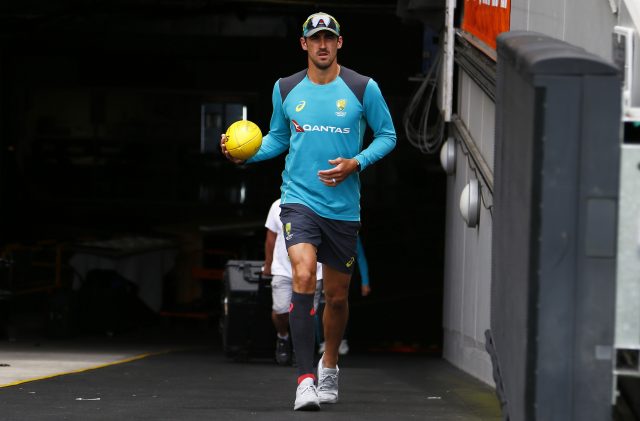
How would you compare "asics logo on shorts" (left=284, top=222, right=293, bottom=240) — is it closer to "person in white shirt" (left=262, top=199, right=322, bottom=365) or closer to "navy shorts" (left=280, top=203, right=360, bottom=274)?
"navy shorts" (left=280, top=203, right=360, bottom=274)

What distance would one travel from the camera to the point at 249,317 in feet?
36.3

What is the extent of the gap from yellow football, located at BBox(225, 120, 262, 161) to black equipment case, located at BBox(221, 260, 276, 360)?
4805 mm

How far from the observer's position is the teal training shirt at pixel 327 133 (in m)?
6.09

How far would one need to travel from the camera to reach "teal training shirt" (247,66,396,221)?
240 inches

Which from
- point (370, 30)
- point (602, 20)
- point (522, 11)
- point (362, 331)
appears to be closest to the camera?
point (602, 20)

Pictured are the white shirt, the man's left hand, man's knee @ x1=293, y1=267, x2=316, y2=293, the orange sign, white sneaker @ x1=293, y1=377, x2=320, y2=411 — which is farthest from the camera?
→ the white shirt

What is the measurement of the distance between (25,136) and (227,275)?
71.9 ft

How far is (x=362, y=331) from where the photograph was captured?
61.4ft

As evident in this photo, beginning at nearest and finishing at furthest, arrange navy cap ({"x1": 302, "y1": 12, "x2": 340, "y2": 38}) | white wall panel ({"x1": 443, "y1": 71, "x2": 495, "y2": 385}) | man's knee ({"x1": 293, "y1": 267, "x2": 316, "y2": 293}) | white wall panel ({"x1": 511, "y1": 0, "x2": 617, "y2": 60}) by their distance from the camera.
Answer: white wall panel ({"x1": 511, "y1": 0, "x2": 617, "y2": 60})
man's knee ({"x1": 293, "y1": 267, "x2": 316, "y2": 293})
navy cap ({"x1": 302, "y1": 12, "x2": 340, "y2": 38})
white wall panel ({"x1": 443, "y1": 71, "x2": 495, "y2": 385})

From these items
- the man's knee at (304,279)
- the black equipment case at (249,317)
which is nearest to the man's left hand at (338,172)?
the man's knee at (304,279)

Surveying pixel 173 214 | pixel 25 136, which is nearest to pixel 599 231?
pixel 173 214

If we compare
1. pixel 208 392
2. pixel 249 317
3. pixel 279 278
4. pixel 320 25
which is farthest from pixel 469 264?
Result: pixel 320 25

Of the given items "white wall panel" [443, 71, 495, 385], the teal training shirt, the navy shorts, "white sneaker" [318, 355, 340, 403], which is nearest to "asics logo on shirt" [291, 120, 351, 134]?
the teal training shirt

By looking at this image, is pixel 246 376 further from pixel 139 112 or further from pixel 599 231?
pixel 139 112
